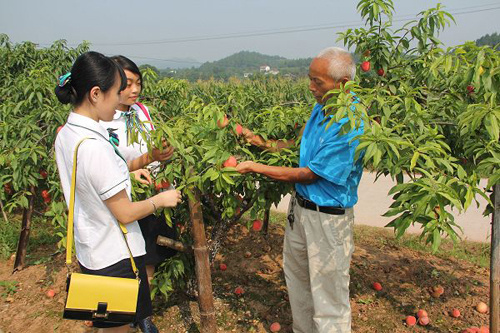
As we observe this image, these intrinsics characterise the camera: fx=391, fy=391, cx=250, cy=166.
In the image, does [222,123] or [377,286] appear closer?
[222,123]

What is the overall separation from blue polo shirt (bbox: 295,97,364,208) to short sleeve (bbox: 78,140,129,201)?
99 cm

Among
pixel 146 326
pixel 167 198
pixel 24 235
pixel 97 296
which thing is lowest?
pixel 146 326

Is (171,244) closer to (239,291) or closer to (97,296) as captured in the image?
(97,296)

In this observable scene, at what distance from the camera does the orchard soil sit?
2928 millimetres

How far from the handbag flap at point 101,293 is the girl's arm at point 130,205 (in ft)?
0.84

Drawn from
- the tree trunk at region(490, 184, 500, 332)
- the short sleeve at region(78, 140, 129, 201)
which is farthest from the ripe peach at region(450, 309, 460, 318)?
the short sleeve at region(78, 140, 129, 201)

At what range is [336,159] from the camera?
1993 millimetres

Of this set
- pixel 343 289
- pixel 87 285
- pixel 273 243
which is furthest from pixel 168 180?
pixel 273 243

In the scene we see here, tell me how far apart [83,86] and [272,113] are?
1.33 meters

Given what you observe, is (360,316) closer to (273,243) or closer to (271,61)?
(273,243)

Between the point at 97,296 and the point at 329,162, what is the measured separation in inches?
48.6

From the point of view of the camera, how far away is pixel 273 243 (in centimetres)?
417

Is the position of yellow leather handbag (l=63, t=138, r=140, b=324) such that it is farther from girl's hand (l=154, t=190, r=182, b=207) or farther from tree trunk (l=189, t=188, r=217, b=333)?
tree trunk (l=189, t=188, r=217, b=333)

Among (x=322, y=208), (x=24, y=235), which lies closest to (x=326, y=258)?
(x=322, y=208)
